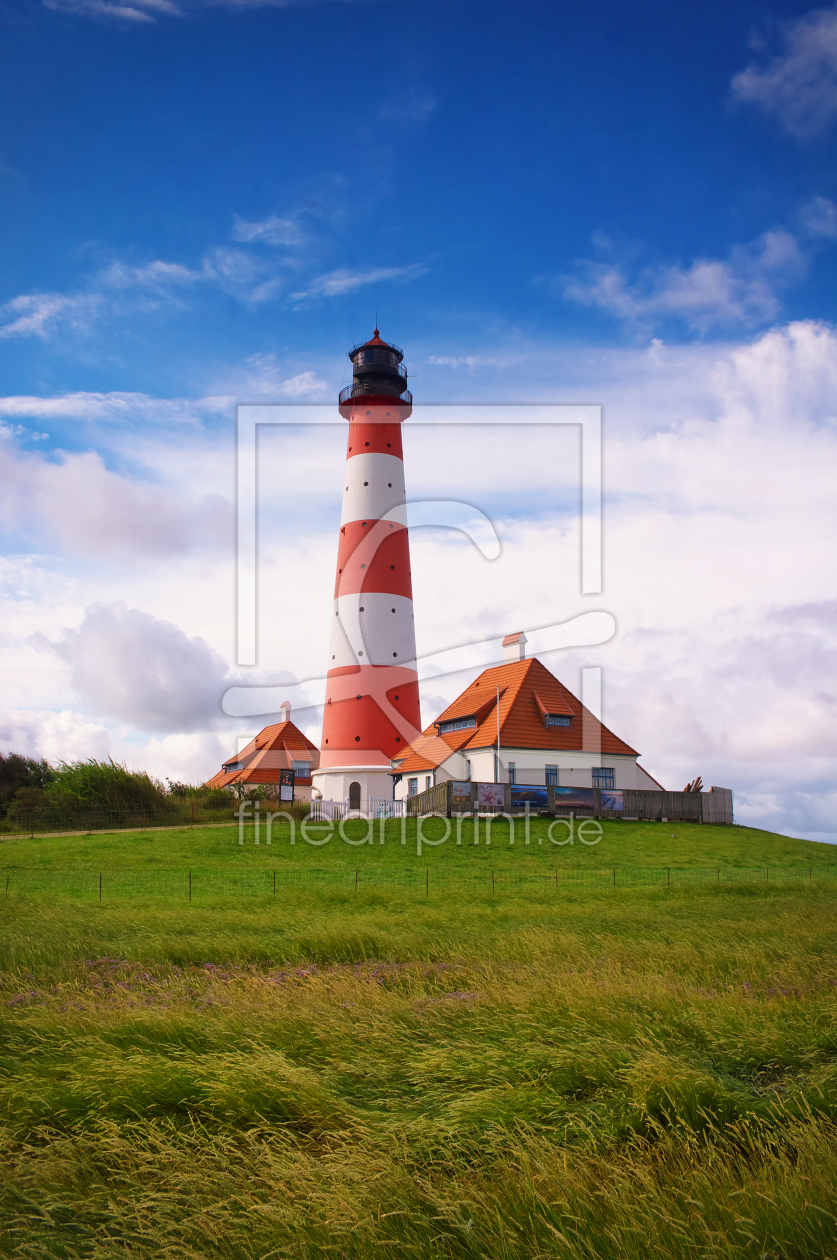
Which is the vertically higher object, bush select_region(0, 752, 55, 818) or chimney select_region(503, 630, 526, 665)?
chimney select_region(503, 630, 526, 665)

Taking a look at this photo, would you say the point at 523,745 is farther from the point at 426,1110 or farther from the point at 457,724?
the point at 426,1110

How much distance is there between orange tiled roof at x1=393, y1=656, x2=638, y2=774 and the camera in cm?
4356

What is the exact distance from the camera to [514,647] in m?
49.6

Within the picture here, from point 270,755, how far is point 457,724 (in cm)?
1882

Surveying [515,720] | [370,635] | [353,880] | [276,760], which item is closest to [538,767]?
[515,720]

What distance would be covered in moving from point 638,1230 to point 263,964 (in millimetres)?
9357

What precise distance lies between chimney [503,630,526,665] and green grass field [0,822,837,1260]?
35019 millimetres

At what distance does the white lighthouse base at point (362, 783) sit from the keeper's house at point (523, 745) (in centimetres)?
63

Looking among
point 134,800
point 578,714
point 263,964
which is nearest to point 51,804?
point 134,800

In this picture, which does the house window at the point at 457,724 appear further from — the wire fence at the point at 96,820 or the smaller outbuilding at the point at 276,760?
the smaller outbuilding at the point at 276,760

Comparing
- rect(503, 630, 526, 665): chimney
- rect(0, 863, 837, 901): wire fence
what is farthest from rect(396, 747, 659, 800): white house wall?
rect(0, 863, 837, 901): wire fence

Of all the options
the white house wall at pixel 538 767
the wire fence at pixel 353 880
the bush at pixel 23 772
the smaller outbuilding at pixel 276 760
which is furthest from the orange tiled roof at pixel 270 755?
the wire fence at pixel 353 880

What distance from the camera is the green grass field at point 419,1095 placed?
4.53m

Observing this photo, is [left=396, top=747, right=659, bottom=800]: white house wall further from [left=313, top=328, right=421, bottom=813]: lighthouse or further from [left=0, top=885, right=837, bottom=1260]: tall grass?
[left=0, top=885, right=837, bottom=1260]: tall grass
